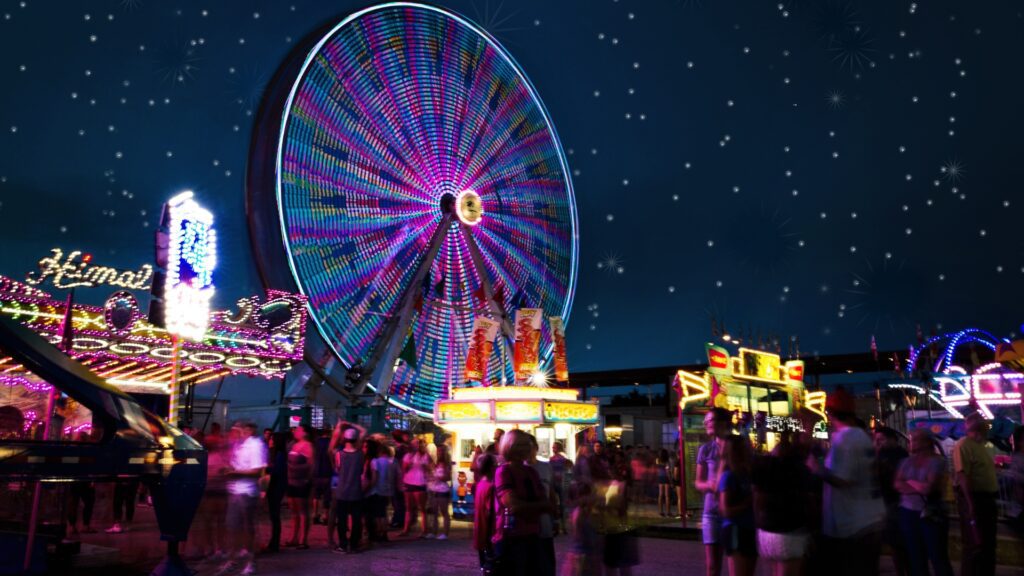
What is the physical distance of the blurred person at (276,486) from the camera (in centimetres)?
934

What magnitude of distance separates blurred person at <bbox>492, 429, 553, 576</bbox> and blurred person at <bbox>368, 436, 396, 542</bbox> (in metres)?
6.05

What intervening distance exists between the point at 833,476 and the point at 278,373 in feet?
64.4

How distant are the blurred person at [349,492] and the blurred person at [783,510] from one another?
19.5ft

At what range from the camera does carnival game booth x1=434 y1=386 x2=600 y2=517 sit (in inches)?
652

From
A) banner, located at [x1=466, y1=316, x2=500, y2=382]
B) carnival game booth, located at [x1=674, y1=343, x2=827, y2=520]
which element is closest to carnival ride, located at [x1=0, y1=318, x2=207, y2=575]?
carnival game booth, located at [x1=674, y1=343, x2=827, y2=520]

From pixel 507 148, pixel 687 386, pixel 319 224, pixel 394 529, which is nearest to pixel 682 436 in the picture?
pixel 687 386

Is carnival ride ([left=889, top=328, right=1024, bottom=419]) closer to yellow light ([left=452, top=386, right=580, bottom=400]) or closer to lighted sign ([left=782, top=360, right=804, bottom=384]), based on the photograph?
lighted sign ([left=782, top=360, right=804, bottom=384])

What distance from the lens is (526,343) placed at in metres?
22.1

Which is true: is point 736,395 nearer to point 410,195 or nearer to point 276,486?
point 410,195

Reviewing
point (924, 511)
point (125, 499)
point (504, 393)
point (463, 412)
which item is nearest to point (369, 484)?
point (125, 499)

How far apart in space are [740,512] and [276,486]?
6256mm

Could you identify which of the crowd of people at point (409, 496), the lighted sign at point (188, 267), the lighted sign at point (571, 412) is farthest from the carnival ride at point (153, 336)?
the lighted sign at point (571, 412)

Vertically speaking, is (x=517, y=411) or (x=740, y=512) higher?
(x=517, y=411)

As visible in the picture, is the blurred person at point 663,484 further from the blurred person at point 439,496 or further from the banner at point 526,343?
the banner at point 526,343
